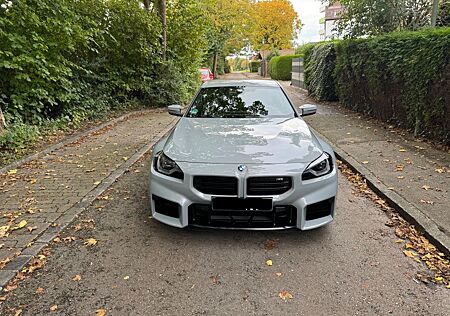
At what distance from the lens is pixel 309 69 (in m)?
17.1

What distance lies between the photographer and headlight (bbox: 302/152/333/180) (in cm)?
334

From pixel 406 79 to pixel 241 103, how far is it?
4.71m

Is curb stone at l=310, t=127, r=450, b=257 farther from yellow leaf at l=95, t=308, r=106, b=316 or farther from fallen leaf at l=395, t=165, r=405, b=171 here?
yellow leaf at l=95, t=308, r=106, b=316

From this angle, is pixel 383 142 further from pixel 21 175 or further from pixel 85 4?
pixel 85 4

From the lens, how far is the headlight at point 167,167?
11.2 feet

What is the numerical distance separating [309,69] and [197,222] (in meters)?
15.2

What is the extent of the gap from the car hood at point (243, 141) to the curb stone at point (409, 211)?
1.31 meters

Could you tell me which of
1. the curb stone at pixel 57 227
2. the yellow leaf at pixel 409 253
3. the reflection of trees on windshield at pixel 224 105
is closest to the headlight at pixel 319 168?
the yellow leaf at pixel 409 253

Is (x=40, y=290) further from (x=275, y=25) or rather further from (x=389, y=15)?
(x=275, y=25)

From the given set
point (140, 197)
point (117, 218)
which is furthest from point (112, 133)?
point (117, 218)

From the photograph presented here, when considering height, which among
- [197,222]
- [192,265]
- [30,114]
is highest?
[30,114]

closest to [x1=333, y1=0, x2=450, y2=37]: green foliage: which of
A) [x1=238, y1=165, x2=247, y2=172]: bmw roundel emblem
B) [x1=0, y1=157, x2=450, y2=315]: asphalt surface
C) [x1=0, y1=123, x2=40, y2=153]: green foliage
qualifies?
[x1=0, y1=157, x2=450, y2=315]: asphalt surface

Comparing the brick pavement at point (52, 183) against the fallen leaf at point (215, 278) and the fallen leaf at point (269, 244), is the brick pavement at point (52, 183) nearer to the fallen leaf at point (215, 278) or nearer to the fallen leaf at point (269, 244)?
the fallen leaf at point (215, 278)

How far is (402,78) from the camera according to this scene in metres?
7.85
